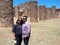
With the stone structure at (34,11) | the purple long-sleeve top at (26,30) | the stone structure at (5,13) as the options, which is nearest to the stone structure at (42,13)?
the stone structure at (34,11)

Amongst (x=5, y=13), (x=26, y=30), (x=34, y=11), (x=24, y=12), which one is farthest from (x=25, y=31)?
(x=24, y=12)

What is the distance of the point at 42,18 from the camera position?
44531mm

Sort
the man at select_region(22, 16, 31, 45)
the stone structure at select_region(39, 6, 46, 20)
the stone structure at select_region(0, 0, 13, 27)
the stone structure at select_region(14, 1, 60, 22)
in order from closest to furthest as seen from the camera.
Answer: the man at select_region(22, 16, 31, 45), the stone structure at select_region(0, 0, 13, 27), the stone structure at select_region(14, 1, 60, 22), the stone structure at select_region(39, 6, 46, 20)

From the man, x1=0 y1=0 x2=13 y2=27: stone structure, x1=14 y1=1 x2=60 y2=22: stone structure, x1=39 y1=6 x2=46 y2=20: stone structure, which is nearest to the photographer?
the man

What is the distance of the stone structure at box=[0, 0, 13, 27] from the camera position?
2222 cm

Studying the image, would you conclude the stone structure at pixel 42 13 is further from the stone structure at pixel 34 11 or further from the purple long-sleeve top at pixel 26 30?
the purple long-sleeve top at pixel 26 30

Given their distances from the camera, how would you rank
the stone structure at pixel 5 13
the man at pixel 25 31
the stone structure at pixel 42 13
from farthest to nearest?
the stone structure at pixel 42 13
the stone structure at pixel 5 13
the man at pixel 25 31

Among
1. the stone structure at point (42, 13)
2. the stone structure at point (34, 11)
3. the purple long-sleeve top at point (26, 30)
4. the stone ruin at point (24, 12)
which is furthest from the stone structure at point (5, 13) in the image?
the stone structure at point (42, 13)

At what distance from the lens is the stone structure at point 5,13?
22.2m

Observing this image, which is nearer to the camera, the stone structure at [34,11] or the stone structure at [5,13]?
the stone structure at [5,13]

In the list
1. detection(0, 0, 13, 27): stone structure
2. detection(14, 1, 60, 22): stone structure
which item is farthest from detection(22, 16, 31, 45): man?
detection(14, 1, 60, 22): stone structure

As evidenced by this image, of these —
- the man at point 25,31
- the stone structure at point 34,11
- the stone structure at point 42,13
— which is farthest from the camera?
the stone structure at point 42,13

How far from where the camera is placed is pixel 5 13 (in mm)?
22391

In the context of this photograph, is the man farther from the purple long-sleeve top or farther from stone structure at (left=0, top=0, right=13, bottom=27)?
stone structure at (left=0, top=0, right=13, bottom=27)
